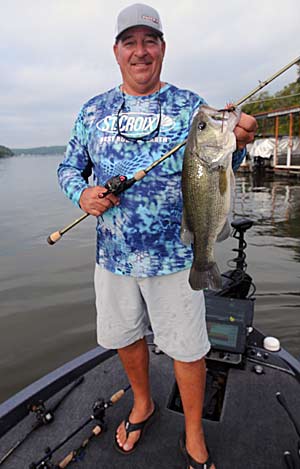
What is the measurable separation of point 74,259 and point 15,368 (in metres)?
4.27

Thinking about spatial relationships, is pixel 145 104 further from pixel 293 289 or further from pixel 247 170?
pixel 247 170

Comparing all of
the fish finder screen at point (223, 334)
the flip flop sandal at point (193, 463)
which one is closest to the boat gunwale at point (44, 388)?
the fish finder screen at point (223, 334)

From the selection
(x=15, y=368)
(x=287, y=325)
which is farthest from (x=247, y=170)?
(x=15, y=368)

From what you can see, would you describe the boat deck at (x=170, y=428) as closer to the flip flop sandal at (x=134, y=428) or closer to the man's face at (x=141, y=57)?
the flip flop sandal at (x=134, y=428)

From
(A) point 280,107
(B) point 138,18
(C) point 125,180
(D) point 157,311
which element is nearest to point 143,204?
(C) point 125,180

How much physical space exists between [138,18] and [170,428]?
2836 millimetres

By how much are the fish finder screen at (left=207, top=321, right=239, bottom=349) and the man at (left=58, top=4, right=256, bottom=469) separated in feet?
2.87

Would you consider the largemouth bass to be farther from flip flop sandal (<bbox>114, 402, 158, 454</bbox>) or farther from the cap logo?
flip flop sandal (<bbox>114, 402, 158, 454</bbox>)

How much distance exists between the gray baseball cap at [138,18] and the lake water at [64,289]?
14.6 feet

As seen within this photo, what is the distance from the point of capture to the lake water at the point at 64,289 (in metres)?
5.21

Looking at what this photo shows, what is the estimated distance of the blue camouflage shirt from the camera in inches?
83.1

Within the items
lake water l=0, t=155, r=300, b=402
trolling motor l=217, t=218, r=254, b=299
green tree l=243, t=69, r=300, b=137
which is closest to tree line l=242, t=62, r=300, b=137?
green tree l=243, t=69, r=300, b=137

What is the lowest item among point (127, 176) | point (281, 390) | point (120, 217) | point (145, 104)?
point (281, 390)

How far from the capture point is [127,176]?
7.02ft
